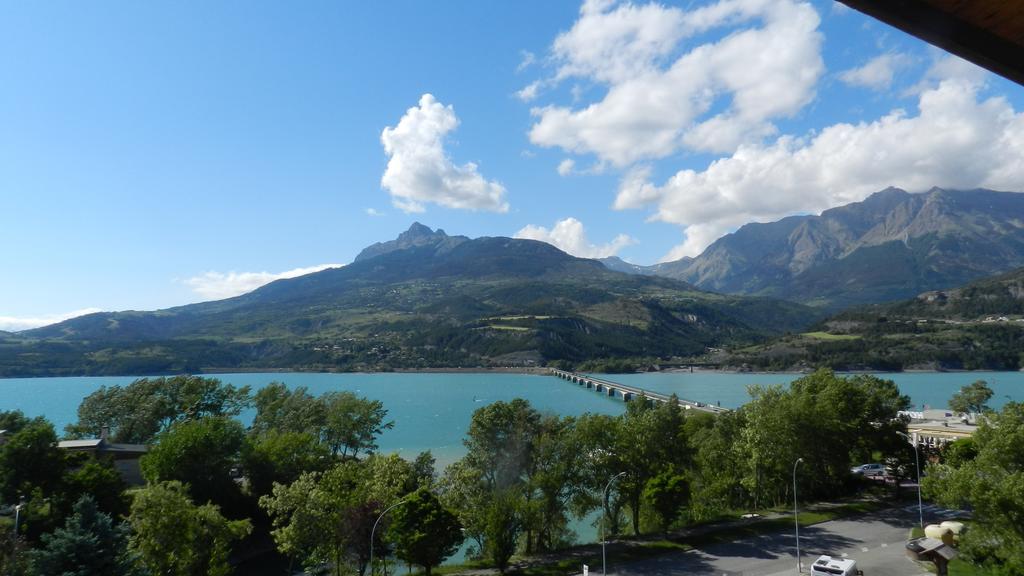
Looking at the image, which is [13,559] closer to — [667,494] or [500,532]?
[500,532]

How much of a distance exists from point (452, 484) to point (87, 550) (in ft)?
62.1

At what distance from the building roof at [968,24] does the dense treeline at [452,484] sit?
2295 cm

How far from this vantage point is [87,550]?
1775cm

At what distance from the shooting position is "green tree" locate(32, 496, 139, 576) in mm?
17391

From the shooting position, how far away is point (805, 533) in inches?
1144

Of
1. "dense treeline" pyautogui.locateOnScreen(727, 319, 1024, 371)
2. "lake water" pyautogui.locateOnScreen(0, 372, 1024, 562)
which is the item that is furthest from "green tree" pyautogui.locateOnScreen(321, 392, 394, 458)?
"dense treeline" pyautogui.locateOnScreen(727, 319, 1024, 371)

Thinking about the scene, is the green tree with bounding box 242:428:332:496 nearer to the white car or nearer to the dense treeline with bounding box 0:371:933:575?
the dense treeline with bounding box 0:371:933:575

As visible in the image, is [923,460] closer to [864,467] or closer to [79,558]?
[864,467]

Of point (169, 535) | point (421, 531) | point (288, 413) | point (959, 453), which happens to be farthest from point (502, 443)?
point (288, 413)

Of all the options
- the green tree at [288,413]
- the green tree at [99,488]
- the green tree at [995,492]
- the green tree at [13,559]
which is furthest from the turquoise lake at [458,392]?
the green tree at [995,492]

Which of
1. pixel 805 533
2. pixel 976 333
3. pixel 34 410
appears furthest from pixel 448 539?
pixel 976 333

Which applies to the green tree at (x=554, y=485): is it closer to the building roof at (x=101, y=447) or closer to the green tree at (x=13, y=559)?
the green tree at (x=13, y=559)

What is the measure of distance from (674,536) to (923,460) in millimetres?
20741

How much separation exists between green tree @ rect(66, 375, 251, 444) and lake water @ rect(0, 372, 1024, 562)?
837 inches
